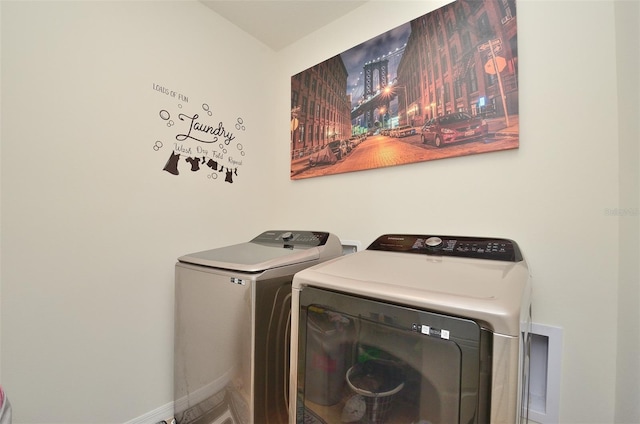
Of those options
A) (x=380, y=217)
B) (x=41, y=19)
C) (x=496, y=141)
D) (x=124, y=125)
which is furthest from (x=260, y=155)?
(x=496, y=141)

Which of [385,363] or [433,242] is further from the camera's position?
[433,242]

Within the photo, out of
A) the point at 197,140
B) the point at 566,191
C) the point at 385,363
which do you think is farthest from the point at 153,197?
the point at 566,191

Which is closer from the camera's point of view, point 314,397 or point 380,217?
point 314,397

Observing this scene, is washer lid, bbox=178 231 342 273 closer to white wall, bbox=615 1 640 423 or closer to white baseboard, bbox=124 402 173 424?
white baseboard, bbox=124 402 173 424

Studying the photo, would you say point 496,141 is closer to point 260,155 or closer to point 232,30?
point 260,155

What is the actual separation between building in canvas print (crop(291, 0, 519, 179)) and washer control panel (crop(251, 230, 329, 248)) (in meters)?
0.45

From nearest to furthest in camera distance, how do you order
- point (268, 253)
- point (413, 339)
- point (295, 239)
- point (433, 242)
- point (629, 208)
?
1. point (413, 339)
2. point (629, 208)
3. point (433, 242)
4. point (268, 253)
5. point (295, 239)

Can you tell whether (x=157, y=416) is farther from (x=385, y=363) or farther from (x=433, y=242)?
(x=433, y=242)

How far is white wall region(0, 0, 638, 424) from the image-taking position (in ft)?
3.09

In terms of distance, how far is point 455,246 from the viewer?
3.45ft

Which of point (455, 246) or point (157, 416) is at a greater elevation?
point (455, 246)

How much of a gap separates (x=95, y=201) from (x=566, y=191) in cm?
198

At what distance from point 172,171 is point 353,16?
145 cm

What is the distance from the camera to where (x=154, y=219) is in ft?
4.38
